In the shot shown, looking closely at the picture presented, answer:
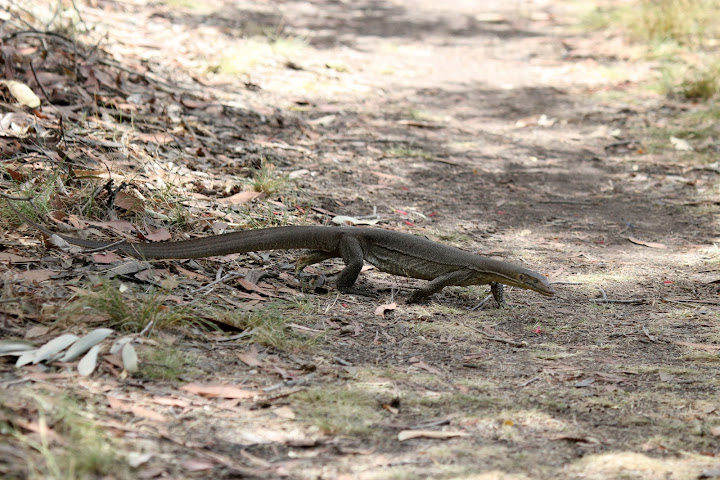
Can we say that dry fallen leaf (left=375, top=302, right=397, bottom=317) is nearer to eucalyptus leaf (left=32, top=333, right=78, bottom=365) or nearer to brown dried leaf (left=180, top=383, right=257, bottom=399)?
brown dried leaf (left=180, top=383, right=257, bottom=399)

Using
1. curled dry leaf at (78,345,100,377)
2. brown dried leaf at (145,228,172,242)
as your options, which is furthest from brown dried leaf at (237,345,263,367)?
brown dried leaf at (145,228,172,242)

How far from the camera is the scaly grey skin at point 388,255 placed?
15.8 ft

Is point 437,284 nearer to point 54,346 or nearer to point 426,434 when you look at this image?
point 426,434

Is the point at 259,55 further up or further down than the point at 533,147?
further up

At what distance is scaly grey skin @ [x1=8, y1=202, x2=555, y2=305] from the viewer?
4816 millimetres

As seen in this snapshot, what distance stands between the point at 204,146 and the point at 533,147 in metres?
3.94

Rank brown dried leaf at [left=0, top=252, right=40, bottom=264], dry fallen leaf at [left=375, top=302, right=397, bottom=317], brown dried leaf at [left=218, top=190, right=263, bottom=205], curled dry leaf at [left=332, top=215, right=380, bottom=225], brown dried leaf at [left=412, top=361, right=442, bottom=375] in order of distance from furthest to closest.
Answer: curled dry leaf at [left=332, top=215, right=380, bottom=225] < brown dried leaf at [left=218, top=190, right=263, bottom=205] < dry fallen leaf at [left=375, top=302, right=397, bottom=317] < brown dried leaf at [left=0, top=252, right=40, bottom=264] < brown dried leaf at [left=412, top=361, right=442, bottom=375]

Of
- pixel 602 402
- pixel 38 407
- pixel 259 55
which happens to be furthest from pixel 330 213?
pixel 259 55

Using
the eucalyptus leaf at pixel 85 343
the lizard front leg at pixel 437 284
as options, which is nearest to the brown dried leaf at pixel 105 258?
the eucalyptus leaf at pixel 85 343

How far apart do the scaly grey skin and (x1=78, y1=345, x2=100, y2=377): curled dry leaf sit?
1384mm

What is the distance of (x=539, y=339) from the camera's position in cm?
437

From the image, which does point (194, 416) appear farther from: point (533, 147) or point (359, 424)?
point (533, 147)

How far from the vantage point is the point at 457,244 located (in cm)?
614

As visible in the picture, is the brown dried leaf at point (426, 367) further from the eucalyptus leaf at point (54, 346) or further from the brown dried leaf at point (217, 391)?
the eucalyptus leaf at point (54, 346)
